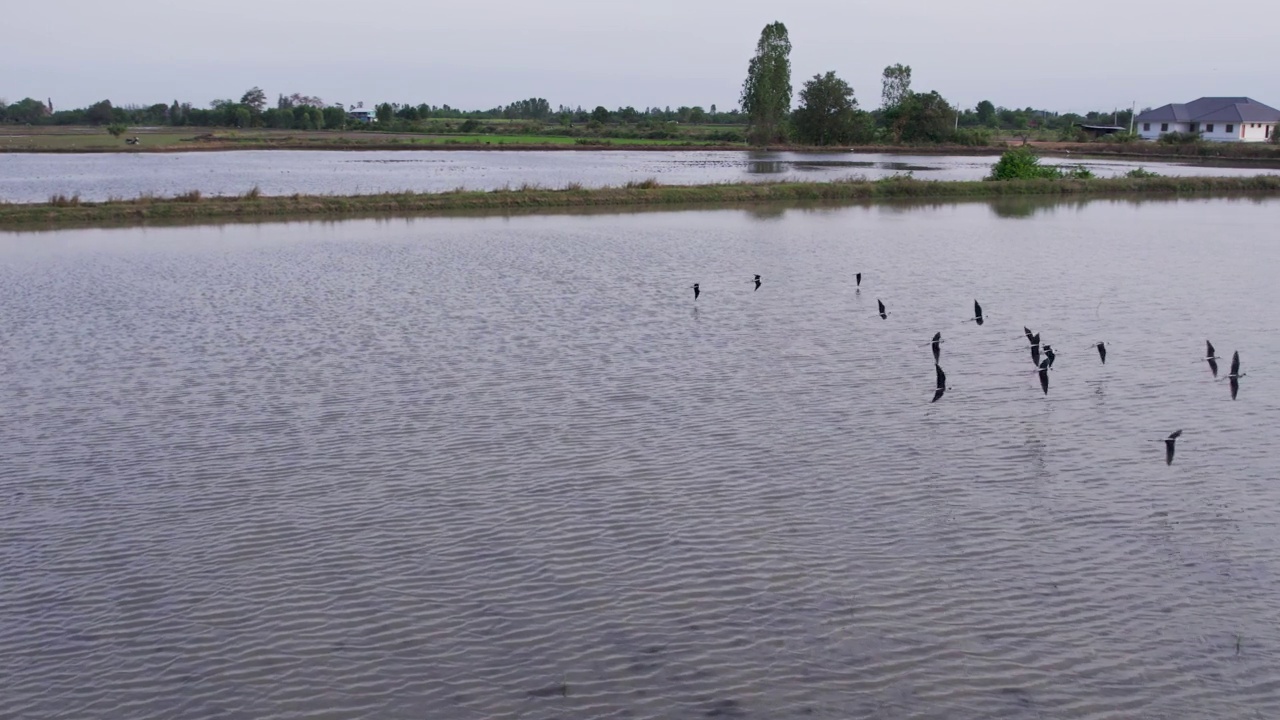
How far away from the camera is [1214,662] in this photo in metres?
5.55

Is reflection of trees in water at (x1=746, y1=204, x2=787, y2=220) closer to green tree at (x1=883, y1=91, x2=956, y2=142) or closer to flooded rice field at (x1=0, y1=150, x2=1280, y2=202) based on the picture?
flooded rice field at (x1=0, y1=150, x2=1280, y2=202)

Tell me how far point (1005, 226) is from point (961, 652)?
20478 millimetres

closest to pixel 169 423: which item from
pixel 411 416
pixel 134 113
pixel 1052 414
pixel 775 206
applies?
pixel 411 416

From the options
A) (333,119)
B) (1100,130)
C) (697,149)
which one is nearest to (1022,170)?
(697,149)

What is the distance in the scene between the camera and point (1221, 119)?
70000mm

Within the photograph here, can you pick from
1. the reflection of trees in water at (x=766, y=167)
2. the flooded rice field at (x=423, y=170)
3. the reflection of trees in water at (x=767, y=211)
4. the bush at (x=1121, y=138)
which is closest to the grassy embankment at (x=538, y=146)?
the bush at (x=1121, y=138)

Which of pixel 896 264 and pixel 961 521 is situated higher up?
pixel 896 264

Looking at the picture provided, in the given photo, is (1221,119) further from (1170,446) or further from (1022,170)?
(1170,446)

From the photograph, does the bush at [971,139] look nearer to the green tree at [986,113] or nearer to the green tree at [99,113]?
the green tree at [986,113]

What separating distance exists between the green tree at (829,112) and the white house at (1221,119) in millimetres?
20275

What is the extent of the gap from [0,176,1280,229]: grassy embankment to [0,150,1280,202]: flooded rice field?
373cm

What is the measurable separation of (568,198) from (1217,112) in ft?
192

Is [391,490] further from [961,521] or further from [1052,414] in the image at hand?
[1052,414]

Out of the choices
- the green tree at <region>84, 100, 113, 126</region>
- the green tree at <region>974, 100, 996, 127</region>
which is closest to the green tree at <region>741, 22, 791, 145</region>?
the green tree at <region>974, 100, 996, 127</region>
